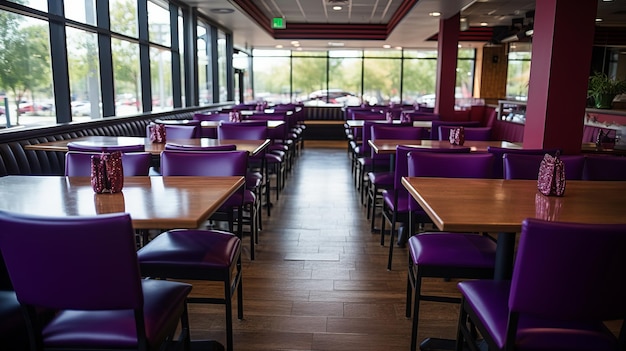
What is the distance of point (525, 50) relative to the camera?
13.3 m

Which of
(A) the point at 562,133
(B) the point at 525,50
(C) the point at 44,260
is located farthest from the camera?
(B) the point at 525,50

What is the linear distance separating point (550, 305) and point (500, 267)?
698 mm

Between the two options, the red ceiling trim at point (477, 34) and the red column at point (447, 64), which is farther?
the red ceiling trim at point (477, 34)

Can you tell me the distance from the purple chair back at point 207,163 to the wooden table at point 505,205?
95cm

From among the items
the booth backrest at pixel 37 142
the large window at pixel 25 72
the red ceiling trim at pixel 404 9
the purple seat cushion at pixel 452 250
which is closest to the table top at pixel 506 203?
the purple seat cushion at pixel 452 250

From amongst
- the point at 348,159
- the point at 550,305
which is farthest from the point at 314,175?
the point at 550,305

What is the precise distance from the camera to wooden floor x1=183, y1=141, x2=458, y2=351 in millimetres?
2510

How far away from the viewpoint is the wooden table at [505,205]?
163cm

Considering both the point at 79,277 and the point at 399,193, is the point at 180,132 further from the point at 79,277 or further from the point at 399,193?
the point at 79,277

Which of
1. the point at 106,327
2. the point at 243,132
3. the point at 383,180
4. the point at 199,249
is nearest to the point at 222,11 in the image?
the point at 243,132

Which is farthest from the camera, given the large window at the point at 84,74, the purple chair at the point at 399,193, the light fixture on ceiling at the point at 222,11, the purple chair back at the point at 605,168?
the light fixture on ceiling at the point at 222,11

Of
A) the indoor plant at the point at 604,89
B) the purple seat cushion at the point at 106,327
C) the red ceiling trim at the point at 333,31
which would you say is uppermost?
the red ceiling trim at the point at 333,31

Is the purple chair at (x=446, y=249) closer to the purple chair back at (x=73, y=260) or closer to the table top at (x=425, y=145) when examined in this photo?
the table top at (x=425, y=145)

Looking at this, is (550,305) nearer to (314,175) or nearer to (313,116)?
(314,175)
